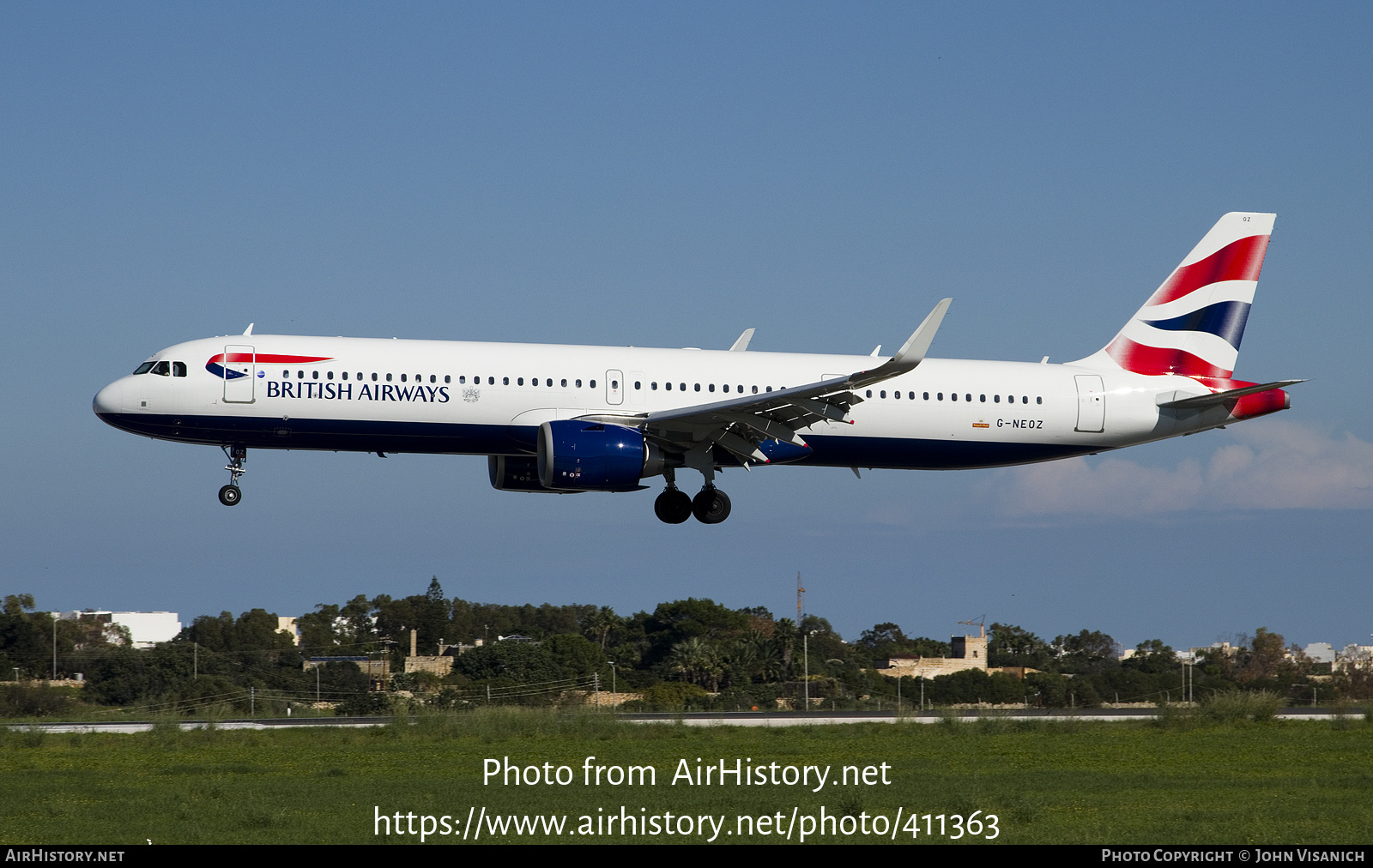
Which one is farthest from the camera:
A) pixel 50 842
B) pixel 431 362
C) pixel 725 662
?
pixel 725 662

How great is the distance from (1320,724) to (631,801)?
2310 centimetres

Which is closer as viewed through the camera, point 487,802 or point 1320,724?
point 487,802

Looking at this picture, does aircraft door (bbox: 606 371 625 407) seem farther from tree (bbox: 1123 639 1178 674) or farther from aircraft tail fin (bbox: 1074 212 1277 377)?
tree (bbox: 1123 639 1178 674)

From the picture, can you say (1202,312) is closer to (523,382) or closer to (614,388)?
(614,388)

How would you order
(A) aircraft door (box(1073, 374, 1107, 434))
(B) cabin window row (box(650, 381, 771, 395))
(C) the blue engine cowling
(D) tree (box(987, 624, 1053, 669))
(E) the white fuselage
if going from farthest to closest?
(D) tree (box(987, 624, 1053, 669)) → (A) aircraft door (box(1073, 374, 1107, 434)) → (B) cabin window row (box(650, 381, 771, 395)) → (E) the white fuselage → (C) the blue engine cowling

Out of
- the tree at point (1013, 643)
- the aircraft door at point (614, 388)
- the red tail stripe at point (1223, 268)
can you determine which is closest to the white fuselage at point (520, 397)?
the aircraft door at point (614, 388)

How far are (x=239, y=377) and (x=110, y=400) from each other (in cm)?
277

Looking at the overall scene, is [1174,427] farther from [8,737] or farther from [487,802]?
[8,737]

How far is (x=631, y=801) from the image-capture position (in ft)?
71.1

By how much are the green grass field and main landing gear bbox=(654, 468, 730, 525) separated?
4.90 m

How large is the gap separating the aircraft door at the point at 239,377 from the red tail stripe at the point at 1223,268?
893 inches

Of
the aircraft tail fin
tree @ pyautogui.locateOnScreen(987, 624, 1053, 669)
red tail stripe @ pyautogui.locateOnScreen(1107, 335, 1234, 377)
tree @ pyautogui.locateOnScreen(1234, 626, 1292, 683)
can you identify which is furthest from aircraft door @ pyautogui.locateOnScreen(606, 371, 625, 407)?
tree @ pyautogui.locateOnScreen(987, 624, 1053, 669)

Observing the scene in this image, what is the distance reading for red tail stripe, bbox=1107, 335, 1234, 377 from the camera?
3762cm
